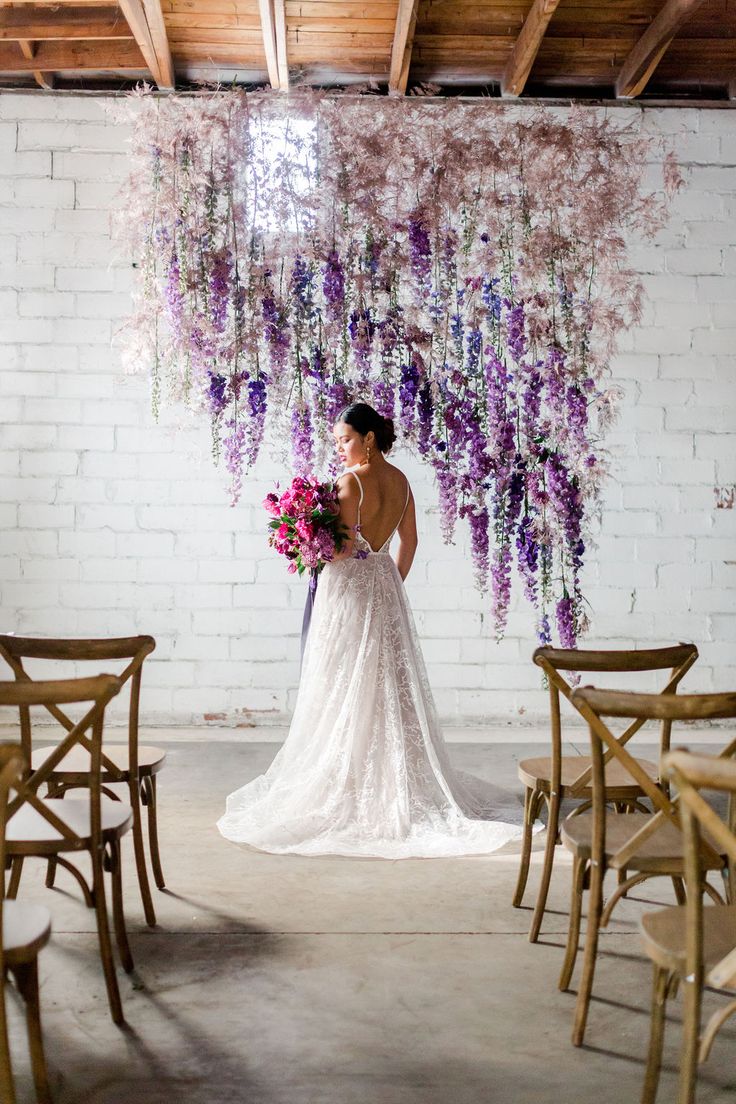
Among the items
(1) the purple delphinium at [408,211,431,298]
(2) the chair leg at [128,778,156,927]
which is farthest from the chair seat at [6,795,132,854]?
(1) the purple delphinium at [408,211,431,298]

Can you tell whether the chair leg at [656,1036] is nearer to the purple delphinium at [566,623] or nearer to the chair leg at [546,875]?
the chair leg at [546,875]

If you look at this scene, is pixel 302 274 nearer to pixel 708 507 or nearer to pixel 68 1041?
pixel 708 507

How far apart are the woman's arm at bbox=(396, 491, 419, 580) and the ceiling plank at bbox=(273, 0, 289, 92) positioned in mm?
2163

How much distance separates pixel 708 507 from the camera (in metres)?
5.24

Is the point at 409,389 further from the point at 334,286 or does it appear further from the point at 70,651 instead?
the point at 70,651

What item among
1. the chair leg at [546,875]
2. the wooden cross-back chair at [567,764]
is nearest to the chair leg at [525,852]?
the wooden cross-back chair at [567,764]

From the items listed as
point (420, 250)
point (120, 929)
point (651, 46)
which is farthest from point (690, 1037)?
point (651, 46)

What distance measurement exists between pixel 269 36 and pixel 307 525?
236 cm

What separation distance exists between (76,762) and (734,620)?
12.2ft

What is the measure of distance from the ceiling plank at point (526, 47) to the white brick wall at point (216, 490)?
828mm

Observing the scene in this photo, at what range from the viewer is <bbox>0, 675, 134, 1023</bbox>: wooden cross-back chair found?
1.95 m

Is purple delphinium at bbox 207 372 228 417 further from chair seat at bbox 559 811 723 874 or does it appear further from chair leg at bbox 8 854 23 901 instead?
chair seat at bbox 559 811 723 874

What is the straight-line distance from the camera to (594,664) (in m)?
2.44

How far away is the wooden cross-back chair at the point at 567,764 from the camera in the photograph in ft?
7.94
